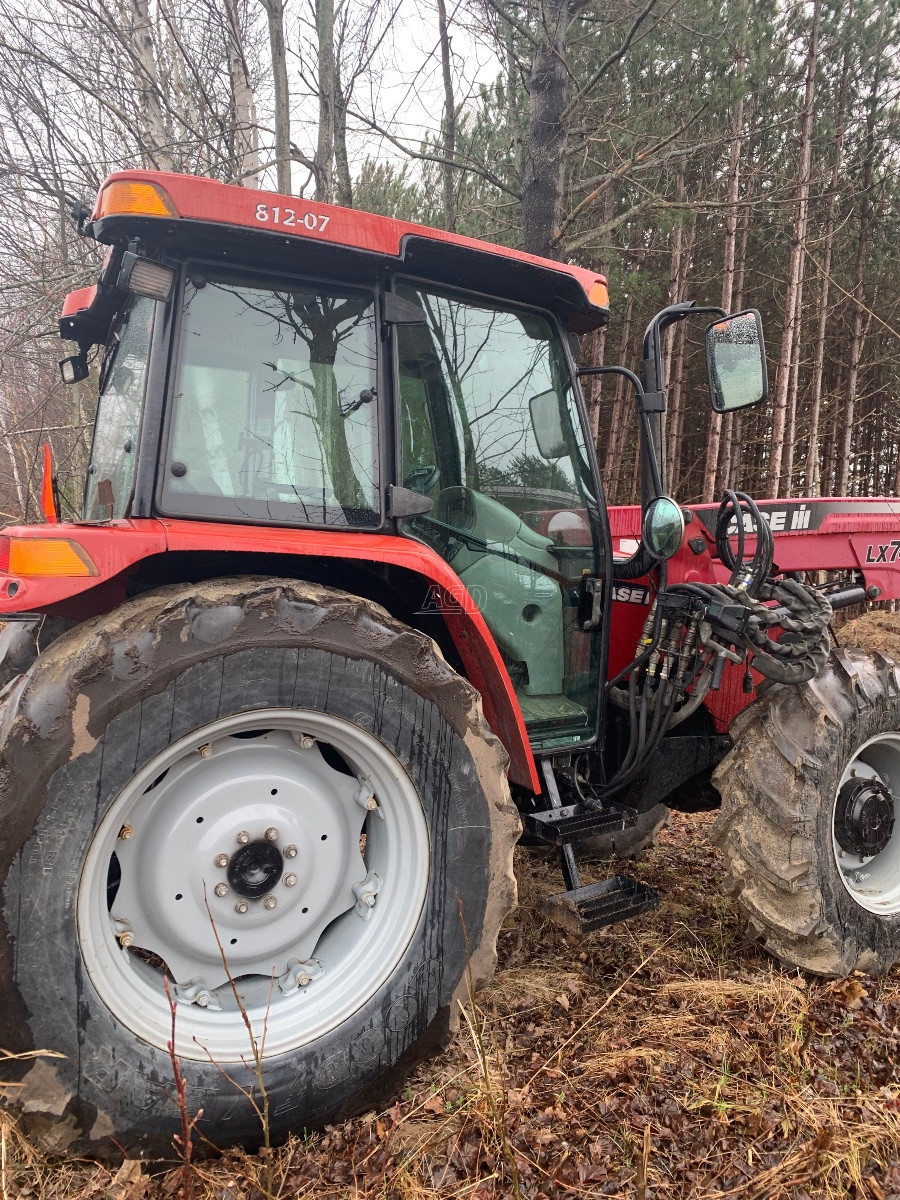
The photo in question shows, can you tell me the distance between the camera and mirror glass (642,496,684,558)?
9.07ft

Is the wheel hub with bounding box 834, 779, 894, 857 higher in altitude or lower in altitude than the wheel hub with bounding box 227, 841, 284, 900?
lower

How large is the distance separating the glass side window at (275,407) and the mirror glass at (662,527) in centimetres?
104

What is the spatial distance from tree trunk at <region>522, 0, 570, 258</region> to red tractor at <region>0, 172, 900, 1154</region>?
15.0 feet

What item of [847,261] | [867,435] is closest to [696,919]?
[847,261]

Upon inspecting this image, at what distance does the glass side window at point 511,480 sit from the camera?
8.29 ft

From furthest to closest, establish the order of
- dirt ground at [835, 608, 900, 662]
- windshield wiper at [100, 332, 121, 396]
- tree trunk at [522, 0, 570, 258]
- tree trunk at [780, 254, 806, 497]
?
tree trunk at [780, 254, 806, 497] → tree trunk at [522, 0, 570, 258] → dirt ground at [835, 608, 900, 662] → windshield wiper at [100, 332, 121, 396]

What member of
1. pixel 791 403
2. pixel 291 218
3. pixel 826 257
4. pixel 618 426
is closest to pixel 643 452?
pixel 291 218

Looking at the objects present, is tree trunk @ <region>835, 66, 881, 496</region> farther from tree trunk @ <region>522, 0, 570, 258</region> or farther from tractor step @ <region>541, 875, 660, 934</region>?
tractor step @ <region>541, 875, 660, 934</region>

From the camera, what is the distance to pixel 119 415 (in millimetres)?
2625

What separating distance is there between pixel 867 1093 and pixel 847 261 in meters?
15.8

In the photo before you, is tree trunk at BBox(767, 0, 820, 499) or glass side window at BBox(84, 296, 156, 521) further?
tree trunk at BBox(767, 0, 820, 499)

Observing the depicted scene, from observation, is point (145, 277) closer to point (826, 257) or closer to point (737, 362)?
point (737, 362)

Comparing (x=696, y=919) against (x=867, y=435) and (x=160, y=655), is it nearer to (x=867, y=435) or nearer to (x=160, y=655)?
(x=160, y=655)

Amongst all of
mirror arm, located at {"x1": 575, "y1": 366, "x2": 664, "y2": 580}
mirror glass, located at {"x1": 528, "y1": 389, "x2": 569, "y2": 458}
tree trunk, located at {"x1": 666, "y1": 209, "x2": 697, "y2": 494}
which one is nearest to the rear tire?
mirror glass, located at {"x1": 528, "y1": 389, "x2": 569, "y2": 458}
